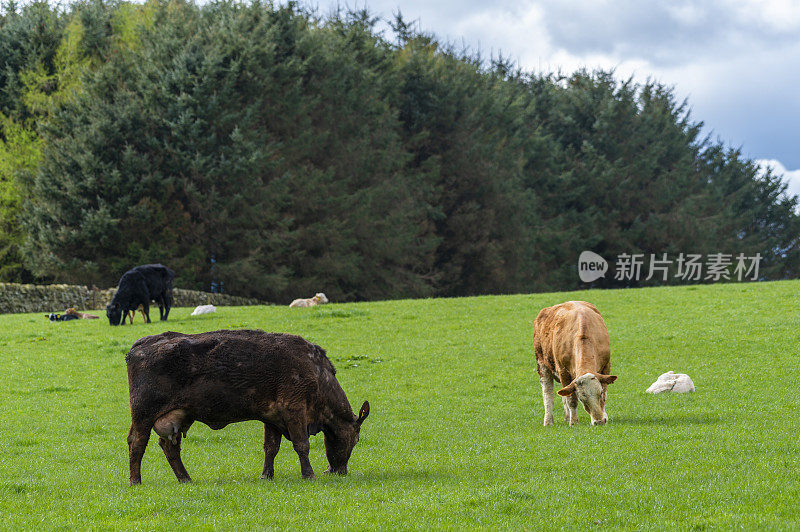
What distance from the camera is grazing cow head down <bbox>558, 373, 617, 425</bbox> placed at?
1365cm

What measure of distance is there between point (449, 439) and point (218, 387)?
18.5 ft

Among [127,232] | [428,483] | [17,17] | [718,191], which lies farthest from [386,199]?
[428,483]

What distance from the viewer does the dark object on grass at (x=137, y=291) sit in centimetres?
2936

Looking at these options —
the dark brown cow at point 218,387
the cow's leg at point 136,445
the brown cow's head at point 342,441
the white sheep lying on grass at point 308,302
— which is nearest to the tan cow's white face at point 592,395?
the brown cow's head at point 342,441

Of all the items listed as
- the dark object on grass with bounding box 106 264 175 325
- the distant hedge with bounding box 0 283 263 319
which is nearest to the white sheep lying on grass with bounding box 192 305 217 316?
the dark object on grass with bounding box 106 264 175 325

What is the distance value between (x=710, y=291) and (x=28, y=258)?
117ft

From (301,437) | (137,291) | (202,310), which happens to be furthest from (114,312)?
(301,437)

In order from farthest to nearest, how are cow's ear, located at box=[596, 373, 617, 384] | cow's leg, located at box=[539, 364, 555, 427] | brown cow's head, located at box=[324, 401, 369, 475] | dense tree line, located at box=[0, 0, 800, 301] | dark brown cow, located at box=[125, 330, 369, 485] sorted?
dense tree line, located at box=[0, 0, 800, 301] → cow's leg, located at box=[539, 364, 555, 427] → cow's ear, located at box=[596, 373, 617, 384] → brown cow's head, located at box=[324, 401, 369, 475] → dark brown cow, located at box=[125, 330, 369, 485]

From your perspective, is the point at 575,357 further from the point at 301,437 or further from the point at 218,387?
the point at 218,387

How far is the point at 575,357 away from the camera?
14.3m

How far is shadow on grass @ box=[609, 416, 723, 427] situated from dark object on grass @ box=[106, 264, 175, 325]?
19.1m

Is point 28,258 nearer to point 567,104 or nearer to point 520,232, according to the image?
point 520,232

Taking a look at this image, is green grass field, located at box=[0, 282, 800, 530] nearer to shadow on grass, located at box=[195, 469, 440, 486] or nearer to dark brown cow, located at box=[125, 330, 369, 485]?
shadow on grass, located at box=[195, 469, 440, 486]

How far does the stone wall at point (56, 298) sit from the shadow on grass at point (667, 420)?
29256 millimetres
